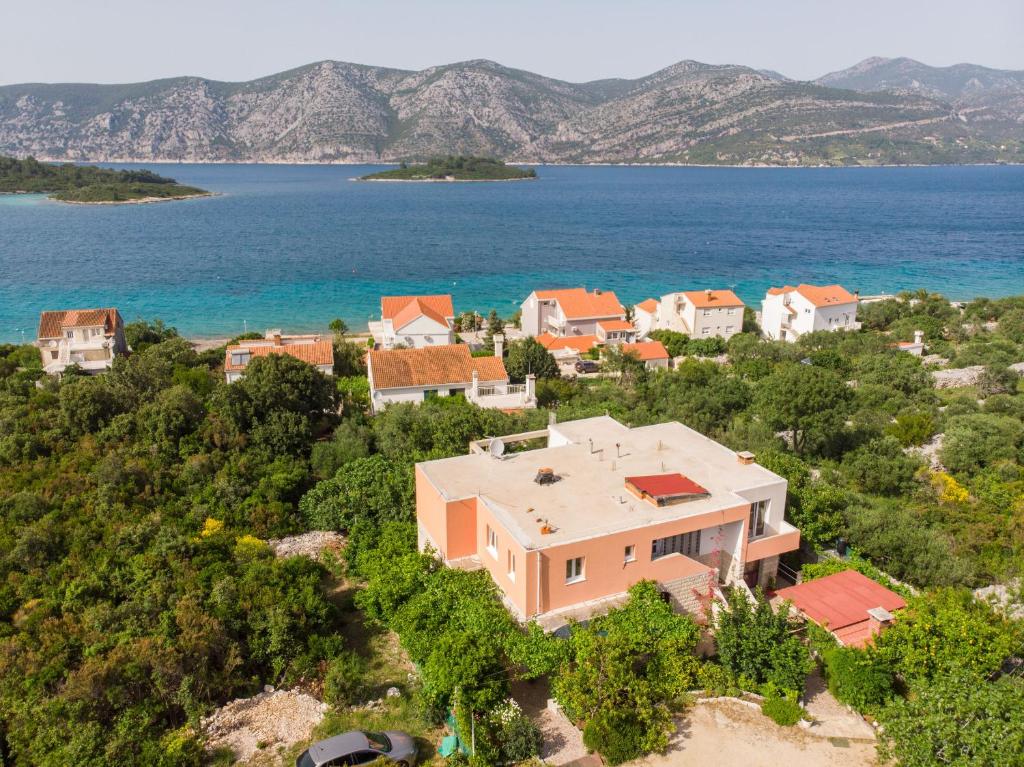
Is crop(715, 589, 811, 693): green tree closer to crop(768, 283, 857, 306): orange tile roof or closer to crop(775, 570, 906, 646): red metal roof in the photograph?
crop(775, 570, 906, 646): red metal roof

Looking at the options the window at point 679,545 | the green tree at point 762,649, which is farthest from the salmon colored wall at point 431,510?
the green tree at point 762,649

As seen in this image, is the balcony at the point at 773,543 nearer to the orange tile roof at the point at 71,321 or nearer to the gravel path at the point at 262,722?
the gravel path at the point at 262,722

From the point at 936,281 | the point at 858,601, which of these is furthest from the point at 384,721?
the point at 936,281

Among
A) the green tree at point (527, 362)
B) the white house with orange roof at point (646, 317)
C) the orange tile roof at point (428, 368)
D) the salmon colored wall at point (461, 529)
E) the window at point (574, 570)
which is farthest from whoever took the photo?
the white house with orange roof at point (646, 317)

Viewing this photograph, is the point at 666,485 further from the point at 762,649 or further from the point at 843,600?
the point at 843,600

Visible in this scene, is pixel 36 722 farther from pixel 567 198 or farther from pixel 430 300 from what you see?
pixel 567 198

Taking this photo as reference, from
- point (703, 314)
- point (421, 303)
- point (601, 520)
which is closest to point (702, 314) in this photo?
point (703, 314)

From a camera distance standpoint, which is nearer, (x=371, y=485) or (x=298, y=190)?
(x=371, y=485)
